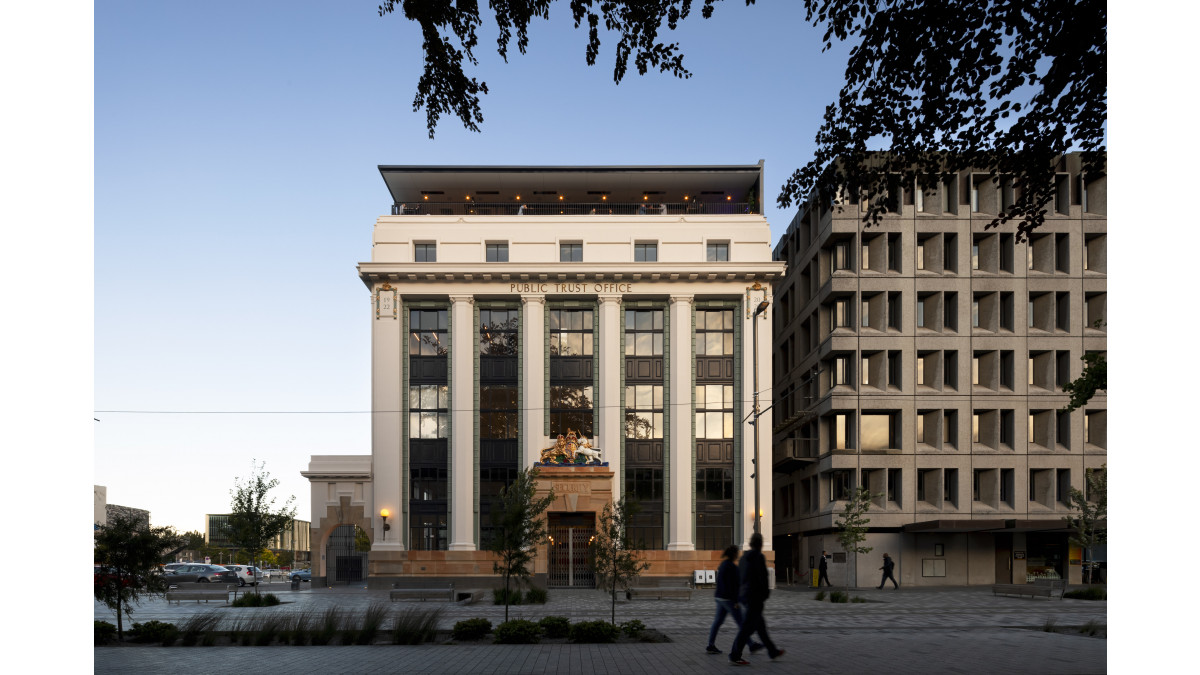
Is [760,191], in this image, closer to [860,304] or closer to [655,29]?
[860,304]

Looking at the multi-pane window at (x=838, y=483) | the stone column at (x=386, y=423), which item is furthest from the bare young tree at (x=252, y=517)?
the multi-pane window at (x=838, y=483)

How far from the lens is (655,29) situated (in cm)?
1109

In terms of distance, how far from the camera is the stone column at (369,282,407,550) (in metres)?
46.5

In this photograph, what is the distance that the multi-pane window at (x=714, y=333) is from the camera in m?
47.5

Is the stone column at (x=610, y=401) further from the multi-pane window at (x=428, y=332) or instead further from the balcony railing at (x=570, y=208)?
the multi-pane window at (x=428, y=332)

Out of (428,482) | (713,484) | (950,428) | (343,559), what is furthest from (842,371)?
(343,559)

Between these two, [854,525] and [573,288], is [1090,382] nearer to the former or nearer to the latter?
[854,525]

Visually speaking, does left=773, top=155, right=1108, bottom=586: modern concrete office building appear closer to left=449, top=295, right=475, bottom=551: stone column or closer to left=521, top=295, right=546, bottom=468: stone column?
left=521, top=295, right=546, bottom=468: stone column

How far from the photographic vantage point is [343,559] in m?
53.0

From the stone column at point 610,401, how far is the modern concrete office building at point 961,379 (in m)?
11.4

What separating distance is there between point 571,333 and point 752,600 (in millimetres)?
34887

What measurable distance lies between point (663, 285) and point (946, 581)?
20778mm

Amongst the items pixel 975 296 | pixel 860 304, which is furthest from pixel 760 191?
pixel 975 296

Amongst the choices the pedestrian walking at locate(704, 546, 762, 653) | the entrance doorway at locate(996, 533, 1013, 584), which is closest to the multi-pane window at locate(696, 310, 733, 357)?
the entrance doorway at locate(996, 533, 1013, 584)
